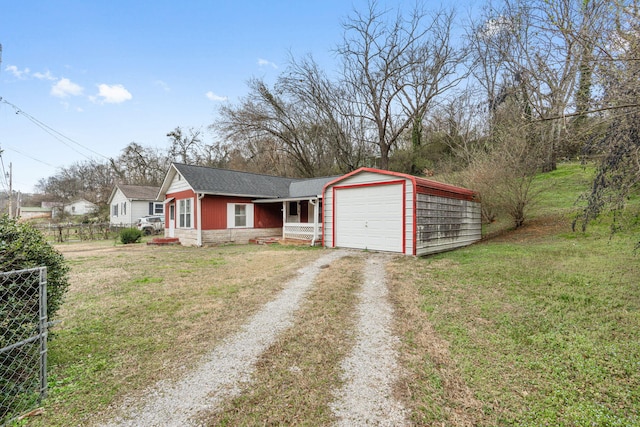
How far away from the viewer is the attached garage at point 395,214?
9.38 m

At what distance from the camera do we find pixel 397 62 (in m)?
20.7

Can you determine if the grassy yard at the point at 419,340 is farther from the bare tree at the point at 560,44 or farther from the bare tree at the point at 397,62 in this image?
the bare tree at the point at 397,62

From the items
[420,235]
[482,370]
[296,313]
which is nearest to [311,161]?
[420,235]

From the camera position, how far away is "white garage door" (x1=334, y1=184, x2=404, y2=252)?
9.77 meters

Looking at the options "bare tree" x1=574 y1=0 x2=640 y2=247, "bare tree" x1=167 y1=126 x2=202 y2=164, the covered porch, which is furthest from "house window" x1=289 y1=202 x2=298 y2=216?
"bare tree" x1=167 y1=126 x2=202 y2=164

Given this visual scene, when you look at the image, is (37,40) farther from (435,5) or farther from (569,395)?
(435,5)

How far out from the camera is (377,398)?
261 centimetres

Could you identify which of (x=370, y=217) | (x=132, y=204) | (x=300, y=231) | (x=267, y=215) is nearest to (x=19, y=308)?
(x=370, y=217)

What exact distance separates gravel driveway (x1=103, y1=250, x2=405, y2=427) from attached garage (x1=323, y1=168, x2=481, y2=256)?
204 inches

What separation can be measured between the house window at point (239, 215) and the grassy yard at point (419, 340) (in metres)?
7.29

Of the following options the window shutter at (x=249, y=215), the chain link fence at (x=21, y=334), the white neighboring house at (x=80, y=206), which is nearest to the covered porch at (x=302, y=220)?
the window shutter at (x=249, y=215)

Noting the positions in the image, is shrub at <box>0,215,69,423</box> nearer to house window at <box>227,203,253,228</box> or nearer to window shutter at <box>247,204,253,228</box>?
house window at <box>227,203,253,228</box>

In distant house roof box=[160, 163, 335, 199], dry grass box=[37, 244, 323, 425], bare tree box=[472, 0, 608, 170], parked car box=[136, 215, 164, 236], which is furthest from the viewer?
parked car box=[136, 215, 164, 236]

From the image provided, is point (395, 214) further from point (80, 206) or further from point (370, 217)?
point (80, 206)
